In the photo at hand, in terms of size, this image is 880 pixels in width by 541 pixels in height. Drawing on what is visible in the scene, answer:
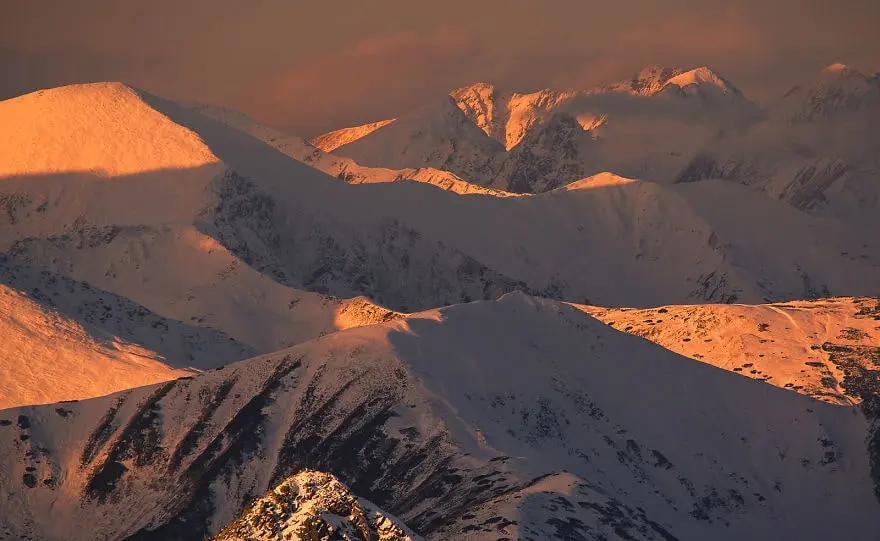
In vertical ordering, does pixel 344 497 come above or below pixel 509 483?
above

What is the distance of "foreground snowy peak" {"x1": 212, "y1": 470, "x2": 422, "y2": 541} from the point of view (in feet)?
273

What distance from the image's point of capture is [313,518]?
83.2m

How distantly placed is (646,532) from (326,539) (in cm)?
10054

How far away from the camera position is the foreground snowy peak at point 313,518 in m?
83.1

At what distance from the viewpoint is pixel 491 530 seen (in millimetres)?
147875

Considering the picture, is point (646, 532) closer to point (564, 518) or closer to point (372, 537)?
point (564, 518)

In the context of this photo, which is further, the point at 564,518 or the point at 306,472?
the point at 564,518

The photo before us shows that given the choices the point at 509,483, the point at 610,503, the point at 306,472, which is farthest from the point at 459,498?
the point at 306,472

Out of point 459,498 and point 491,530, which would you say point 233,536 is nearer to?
point 491,530

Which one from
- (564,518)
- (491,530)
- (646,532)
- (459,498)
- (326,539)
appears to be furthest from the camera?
(459,498)

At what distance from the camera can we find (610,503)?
182m

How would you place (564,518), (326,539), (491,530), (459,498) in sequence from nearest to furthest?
(326,539) < (491,530) < (564,518) < (459,498)

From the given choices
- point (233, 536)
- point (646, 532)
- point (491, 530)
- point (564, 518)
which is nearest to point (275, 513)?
point (233, 536)

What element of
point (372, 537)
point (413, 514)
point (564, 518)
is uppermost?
point (372, 537)
